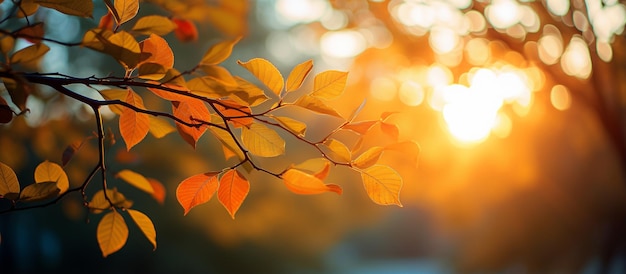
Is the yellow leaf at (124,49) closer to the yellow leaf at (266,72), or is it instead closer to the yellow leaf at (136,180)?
the yellow leaf at (266,72)

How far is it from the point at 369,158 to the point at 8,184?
34 centimetres

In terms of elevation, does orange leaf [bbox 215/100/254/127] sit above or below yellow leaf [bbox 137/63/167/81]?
below

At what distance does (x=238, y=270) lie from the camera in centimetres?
505

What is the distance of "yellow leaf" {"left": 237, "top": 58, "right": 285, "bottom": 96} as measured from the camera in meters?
0.46

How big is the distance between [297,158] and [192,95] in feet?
13.2

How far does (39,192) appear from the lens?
498 millimetres

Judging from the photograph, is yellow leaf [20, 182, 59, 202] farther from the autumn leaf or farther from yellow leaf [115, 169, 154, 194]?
yellow leaf [115, 169, 154, 194]

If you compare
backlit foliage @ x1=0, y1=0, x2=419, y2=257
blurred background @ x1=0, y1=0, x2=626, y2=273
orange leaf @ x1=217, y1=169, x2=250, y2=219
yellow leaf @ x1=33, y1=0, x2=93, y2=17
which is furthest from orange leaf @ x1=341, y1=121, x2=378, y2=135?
blurred background @ x1=0, y1=0, x2=626, y2=273

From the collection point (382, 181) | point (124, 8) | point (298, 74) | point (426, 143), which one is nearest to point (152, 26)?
point (124, 8)

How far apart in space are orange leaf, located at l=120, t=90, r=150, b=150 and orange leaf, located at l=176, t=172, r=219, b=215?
62mm

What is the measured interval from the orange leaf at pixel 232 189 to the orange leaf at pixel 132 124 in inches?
3.4

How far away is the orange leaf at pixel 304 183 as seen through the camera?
46cm

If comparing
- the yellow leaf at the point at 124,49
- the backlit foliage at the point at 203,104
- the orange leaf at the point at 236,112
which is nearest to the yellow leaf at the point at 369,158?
the backlit foliage at the point at 203,104

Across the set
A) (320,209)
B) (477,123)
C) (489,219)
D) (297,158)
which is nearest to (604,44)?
(477,123)
